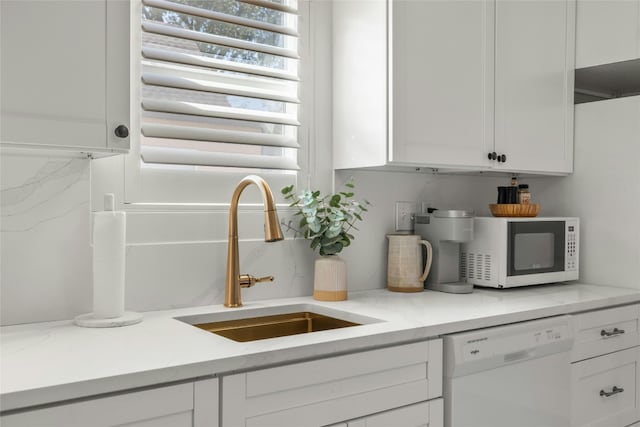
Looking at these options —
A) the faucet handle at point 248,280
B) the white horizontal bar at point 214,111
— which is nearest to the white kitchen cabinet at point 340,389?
the faucet handle at point 248,280

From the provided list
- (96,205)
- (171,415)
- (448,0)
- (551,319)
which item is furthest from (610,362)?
(96,205)

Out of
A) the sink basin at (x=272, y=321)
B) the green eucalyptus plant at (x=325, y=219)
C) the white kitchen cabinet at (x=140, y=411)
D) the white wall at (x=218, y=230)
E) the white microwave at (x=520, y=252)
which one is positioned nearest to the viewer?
the white kitchen cabinet at (x=140, y=411)

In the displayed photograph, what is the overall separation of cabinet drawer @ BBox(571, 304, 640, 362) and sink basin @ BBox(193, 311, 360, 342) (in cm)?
87

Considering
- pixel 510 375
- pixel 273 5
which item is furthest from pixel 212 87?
pixel 510 375

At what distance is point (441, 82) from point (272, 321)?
1.03 m

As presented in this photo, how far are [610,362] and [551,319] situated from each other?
1.56 ft

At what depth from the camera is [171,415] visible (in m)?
1.23

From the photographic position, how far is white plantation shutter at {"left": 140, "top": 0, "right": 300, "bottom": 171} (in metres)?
1.87

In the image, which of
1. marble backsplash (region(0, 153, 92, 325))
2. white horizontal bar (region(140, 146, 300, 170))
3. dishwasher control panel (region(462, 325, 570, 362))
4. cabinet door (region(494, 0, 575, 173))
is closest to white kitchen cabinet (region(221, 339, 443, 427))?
dishwasher control panel (region(462, 325, 570, 362))

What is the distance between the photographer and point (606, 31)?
101 inches

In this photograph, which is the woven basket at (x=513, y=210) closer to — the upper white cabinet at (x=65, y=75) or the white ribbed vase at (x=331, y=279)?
the white ribbed vase at (x=331, y=279)

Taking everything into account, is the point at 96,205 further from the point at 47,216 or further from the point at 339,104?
the point at 339,104

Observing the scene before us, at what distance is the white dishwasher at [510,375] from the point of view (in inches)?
67.7

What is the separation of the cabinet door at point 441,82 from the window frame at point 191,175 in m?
0.35
